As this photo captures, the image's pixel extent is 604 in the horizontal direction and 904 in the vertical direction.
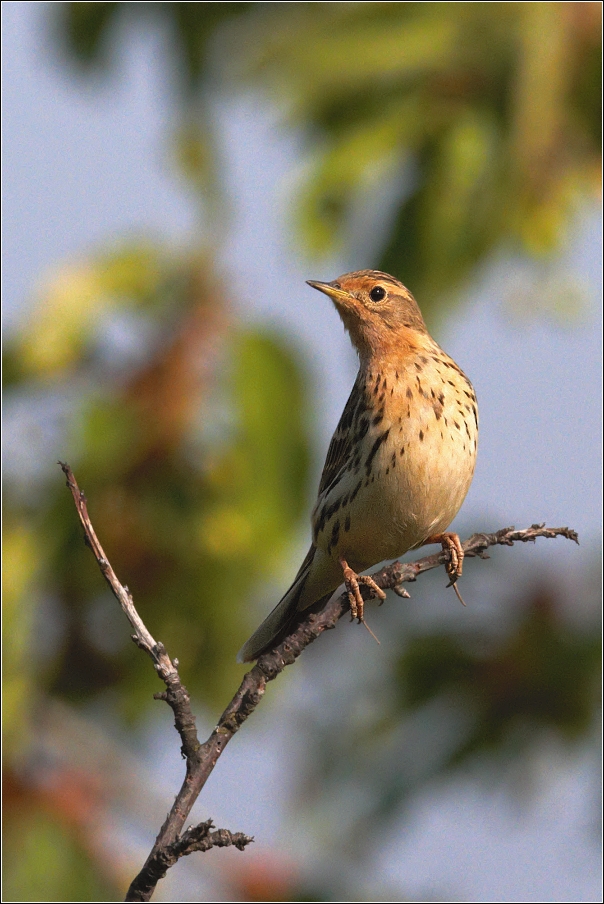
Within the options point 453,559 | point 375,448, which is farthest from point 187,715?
point 375,448

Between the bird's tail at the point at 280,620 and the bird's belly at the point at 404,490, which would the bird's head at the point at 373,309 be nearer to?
the bird's belly at the point at 404,490

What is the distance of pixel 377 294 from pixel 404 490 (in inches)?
59.3

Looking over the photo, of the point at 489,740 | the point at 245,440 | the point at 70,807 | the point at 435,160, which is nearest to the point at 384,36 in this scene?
the point at 435,160

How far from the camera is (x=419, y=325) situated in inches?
256

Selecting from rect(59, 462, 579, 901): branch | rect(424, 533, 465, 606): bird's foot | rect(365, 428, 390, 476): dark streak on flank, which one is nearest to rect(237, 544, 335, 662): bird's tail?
rect(365, 428, 390, 476): dark streak on flank

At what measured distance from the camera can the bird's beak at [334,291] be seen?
6.24m

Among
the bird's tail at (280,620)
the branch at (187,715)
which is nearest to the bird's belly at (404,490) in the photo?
the bird's tail at (280,620)

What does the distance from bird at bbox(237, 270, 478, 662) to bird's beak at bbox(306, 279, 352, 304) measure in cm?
1

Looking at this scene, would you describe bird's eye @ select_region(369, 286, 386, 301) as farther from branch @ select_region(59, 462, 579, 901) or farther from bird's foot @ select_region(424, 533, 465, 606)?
branch @ select_region(59, 462, 579, 901)

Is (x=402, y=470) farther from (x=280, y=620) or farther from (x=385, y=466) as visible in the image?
(x=280, y=620)

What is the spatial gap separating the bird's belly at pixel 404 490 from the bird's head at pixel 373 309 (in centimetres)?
79

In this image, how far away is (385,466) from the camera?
538 centimetres

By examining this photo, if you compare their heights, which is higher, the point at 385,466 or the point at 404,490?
the point at 385,466

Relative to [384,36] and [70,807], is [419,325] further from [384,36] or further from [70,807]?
[70,807]
